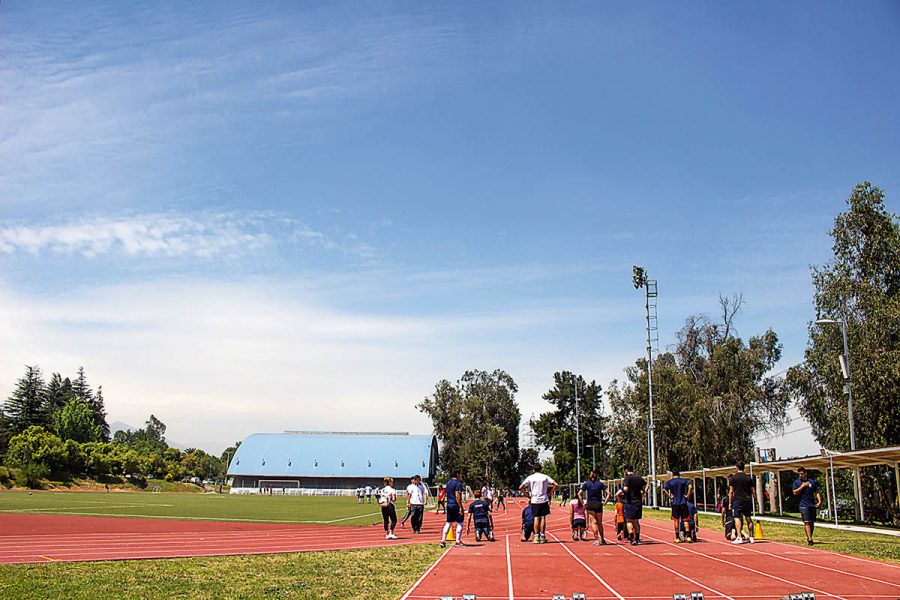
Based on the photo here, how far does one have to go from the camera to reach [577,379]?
332ft

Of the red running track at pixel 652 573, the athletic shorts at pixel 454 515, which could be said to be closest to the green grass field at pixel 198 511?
the athletic shorts at pixel 454 515

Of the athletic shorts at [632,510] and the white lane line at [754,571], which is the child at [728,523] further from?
the athletic shorts at [632,510]

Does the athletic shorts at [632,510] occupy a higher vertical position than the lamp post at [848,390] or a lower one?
lower

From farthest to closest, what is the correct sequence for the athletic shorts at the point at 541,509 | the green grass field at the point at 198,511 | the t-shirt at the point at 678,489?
the green grass field at the point at 198,511, the t-shirt at the point at 678,489, the athletic shorts at the point at 541,509

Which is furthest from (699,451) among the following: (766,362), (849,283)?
(849,283)

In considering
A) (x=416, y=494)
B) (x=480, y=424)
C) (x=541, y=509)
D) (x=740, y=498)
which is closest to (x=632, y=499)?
(x=541, y=509)

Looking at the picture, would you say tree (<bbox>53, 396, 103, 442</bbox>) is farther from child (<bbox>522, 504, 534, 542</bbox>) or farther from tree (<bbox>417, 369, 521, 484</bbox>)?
child (<bbox>522, 504, 534, 542</bbox>)

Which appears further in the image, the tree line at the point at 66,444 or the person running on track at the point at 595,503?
the tree line at the point at 66,444

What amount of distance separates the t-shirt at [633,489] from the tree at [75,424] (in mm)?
93573

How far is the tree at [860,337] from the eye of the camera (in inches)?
1225

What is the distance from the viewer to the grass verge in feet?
32.4

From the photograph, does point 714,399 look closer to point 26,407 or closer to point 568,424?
point 568,424

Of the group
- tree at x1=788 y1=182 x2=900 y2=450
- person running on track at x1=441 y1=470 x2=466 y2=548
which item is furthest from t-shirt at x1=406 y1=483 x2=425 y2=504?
tree at x1=788 y1=182 x2=900 y2=450

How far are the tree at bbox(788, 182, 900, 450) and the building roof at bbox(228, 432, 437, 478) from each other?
5556cm
